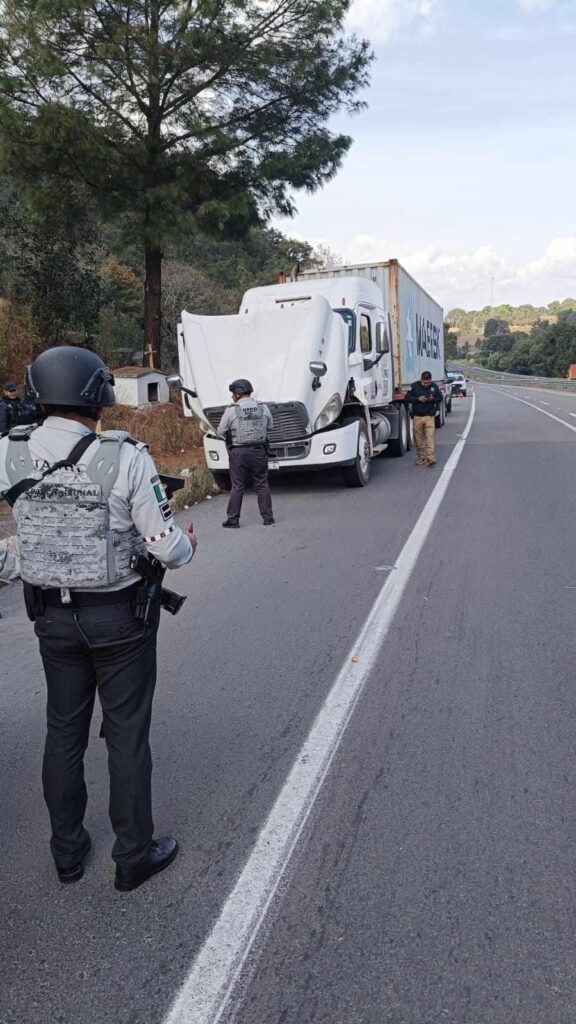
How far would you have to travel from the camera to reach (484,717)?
4234 mm

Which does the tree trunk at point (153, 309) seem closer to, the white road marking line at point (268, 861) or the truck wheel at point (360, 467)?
the truck wheel at point (360, 467)

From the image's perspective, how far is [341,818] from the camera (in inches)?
131

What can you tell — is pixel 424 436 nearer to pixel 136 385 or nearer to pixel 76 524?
pixel 136 385

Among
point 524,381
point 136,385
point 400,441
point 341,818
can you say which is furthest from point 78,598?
point 524,381

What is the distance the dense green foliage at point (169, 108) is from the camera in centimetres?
1661

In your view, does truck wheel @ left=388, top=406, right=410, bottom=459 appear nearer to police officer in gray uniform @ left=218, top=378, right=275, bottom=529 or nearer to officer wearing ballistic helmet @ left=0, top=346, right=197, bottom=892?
police officer in gray uniform @ left=218, top=378, right=275, bottom=529

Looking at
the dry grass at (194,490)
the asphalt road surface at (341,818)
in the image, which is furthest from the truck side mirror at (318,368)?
the asphalt road surface at (341,818)

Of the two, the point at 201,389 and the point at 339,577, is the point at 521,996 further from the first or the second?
the point at 201,389

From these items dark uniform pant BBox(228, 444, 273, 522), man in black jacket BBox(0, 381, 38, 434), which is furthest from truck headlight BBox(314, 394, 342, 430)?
man in black jacket BBox(0, 381, 38, 434)

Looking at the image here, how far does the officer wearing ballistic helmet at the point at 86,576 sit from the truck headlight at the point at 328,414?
27.8ft

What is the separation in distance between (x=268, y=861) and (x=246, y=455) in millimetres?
7051

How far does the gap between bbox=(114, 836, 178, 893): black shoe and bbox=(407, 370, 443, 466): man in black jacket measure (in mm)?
11492

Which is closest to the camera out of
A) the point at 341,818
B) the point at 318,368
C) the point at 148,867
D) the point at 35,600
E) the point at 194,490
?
the point at 35,600

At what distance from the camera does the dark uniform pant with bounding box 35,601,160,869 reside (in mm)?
2805
